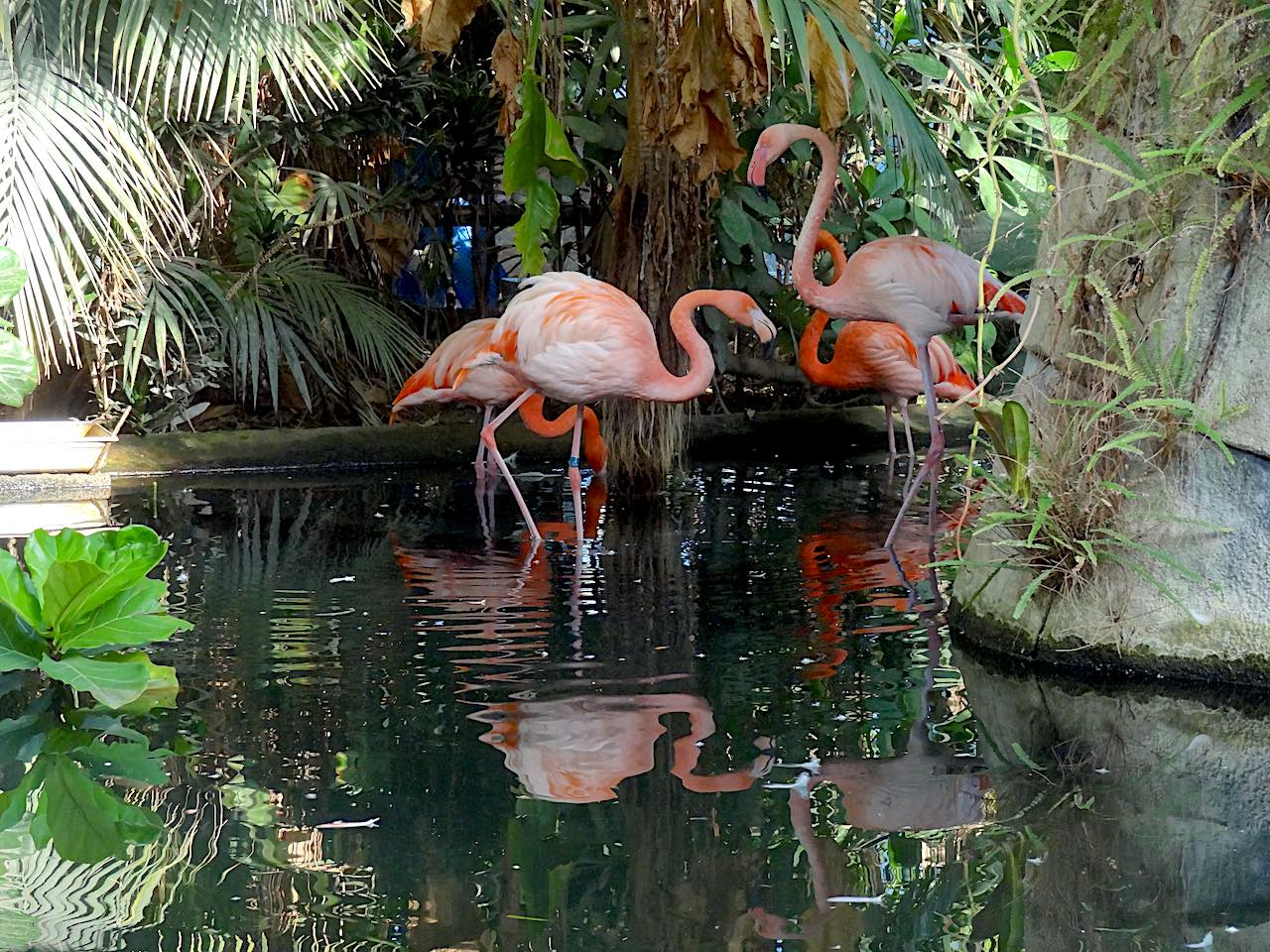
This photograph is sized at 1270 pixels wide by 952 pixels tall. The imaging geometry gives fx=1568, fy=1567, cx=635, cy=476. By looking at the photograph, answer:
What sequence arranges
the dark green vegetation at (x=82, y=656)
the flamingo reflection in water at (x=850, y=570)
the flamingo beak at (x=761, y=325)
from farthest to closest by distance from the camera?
the flamingo beak at (x=761, y=325) → the flamingo reflection in water at (x=850, y=570) → the dark green vegetation at (x=82, y=656)

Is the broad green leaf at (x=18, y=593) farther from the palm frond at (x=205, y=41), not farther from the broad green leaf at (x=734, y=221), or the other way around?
the broad green leaf at (x=734, y=221)

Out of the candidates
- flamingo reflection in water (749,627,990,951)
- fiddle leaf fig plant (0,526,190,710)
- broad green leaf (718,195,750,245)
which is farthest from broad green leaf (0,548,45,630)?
broad green leaf (718,195,750,245)

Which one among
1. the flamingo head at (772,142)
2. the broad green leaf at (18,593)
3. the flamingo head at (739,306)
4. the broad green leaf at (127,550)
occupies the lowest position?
the broad green leaf at (18,593)

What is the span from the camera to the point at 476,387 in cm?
701

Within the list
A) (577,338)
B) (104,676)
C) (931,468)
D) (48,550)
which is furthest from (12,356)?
(931,468)

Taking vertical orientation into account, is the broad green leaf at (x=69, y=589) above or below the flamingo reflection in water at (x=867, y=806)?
above

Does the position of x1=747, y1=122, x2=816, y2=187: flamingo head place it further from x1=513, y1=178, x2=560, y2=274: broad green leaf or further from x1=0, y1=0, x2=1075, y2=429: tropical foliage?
x1=513, y1=178, x2=560, y2=274: broad green leaf

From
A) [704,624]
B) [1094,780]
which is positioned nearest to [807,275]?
[704,624]

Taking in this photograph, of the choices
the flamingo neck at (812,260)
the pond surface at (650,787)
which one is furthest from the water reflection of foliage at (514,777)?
the flamingo neck at (812,260)

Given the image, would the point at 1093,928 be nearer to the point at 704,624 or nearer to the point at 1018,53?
the point at 1018,53

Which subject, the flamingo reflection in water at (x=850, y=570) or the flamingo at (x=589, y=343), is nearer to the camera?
the flamingo reflection in water at (x=850, y=570)

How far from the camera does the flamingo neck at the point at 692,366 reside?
587 cm

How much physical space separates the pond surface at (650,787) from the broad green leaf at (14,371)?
0.70m

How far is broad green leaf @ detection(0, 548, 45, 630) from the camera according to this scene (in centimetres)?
324
